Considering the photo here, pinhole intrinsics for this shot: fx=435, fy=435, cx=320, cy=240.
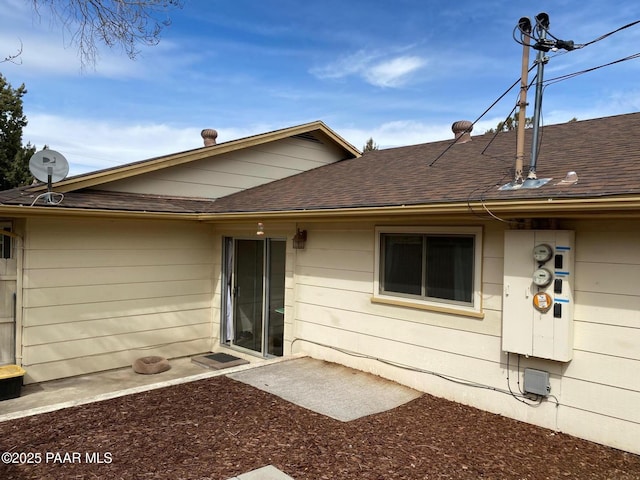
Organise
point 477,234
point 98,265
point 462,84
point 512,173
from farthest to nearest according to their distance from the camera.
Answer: point 462,84, point 98,265, point 512,173, point 477,234

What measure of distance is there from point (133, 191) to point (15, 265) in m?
2.20

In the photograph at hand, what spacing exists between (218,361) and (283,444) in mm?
3972

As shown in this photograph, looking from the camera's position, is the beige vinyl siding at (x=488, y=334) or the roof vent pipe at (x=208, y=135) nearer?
the beige vinyl siding at (x=488, y=334)

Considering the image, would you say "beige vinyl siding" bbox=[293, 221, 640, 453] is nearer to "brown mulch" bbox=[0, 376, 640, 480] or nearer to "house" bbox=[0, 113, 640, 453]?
"house" bbox=[0, 113, 640, 453]

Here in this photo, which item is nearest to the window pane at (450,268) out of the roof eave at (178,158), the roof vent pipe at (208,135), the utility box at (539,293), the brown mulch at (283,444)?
the utility box at (539,293)

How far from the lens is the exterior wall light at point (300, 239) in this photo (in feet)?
22.5

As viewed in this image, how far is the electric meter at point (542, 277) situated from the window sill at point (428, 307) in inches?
32.3

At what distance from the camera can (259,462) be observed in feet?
11.4

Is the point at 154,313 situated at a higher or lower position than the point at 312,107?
lower

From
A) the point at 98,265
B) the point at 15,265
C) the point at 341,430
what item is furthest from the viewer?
the point at 98,265

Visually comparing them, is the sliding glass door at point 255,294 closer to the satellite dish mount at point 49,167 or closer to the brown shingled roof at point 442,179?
the brown shingled roof at point 442,179

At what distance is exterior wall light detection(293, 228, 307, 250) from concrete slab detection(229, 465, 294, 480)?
3.90m

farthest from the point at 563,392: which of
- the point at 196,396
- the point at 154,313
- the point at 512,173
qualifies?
the point at 154,313

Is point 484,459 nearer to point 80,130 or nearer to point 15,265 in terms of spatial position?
point 15,265
